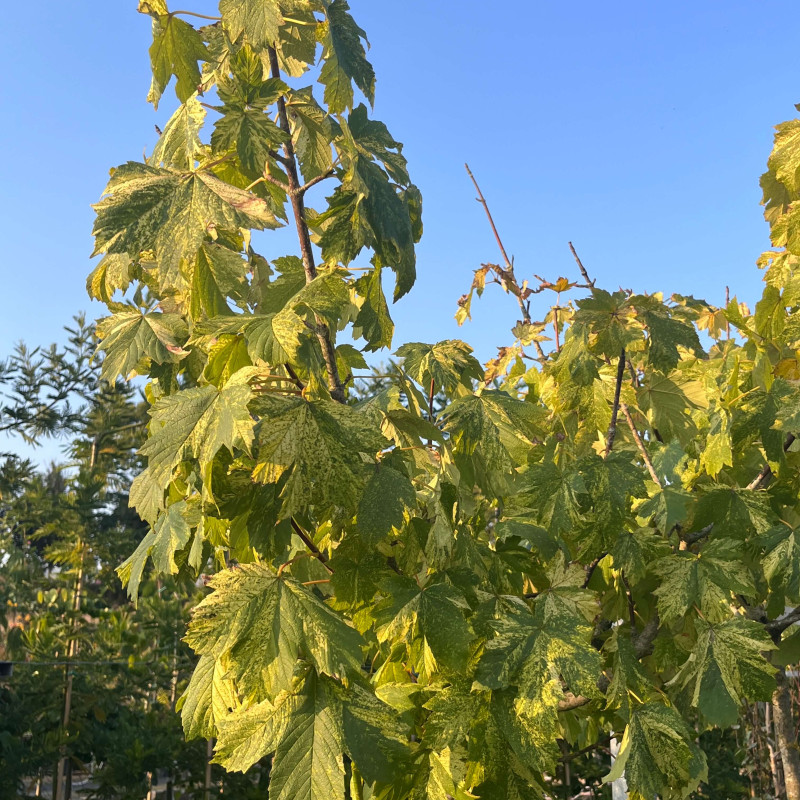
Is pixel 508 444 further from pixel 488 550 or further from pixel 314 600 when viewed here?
pixel 314 600

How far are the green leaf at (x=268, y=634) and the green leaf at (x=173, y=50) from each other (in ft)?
4.19

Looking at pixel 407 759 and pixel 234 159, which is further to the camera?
pixel 234 159

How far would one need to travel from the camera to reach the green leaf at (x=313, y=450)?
1338 mm

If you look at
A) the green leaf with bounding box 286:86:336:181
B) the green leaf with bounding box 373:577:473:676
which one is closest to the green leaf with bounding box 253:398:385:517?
the green leaf with bounding box 373:577:473:676

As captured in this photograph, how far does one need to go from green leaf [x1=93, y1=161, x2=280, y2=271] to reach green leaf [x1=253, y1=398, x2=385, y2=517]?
365mm

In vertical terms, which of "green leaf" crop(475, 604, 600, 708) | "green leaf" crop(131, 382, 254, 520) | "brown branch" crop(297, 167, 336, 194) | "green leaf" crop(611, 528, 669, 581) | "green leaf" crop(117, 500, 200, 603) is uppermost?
"brown branch" crop(297, 167, 336, 194)

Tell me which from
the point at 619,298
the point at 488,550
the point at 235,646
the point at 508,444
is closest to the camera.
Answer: the point at 235,646

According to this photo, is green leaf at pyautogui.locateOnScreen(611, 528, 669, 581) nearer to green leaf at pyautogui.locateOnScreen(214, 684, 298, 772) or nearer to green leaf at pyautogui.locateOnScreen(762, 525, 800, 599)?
green leaf at pyautogui.locateOnScreen(762, 525, 800, 599)

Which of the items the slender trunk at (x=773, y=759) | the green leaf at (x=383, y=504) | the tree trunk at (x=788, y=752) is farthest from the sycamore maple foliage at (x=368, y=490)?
the slender trunk at (x=773, y=759)

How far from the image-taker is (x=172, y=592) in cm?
700

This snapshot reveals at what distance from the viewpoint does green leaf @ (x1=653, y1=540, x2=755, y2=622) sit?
1836 mm

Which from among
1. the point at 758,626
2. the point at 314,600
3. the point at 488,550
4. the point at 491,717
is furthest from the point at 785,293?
the point at 314,600

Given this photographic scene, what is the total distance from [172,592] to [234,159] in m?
6.02

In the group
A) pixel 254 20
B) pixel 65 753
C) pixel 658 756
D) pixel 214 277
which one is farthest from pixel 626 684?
pixel 65 753
